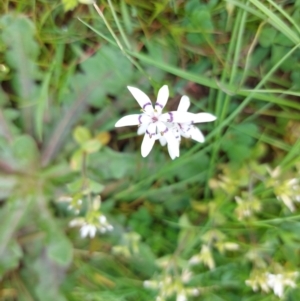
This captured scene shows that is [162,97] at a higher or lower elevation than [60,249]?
higher

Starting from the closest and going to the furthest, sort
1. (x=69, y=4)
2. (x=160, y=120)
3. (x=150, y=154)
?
1. (x=160, y=120)
2. (x=69, y=4)
3. (x=150, y=154)

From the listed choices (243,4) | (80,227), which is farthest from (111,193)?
(243,4)

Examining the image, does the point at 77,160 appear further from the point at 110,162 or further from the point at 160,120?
the point at 160,120

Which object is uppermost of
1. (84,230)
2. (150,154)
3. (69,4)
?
(69,4)

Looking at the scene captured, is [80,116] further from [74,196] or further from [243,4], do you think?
[243,4]

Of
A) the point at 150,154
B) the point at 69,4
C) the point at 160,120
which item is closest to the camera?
the point at 160,120

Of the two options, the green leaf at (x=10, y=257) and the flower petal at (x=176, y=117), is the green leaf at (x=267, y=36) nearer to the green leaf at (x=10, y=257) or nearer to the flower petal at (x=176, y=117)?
the flower petal at (x=176, y=117)

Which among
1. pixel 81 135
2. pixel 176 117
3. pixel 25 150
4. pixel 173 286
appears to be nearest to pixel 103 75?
pixel 81 135

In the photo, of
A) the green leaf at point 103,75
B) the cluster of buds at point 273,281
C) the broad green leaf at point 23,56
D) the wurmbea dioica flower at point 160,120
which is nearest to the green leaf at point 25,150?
the broad green leaf at point 23,56
